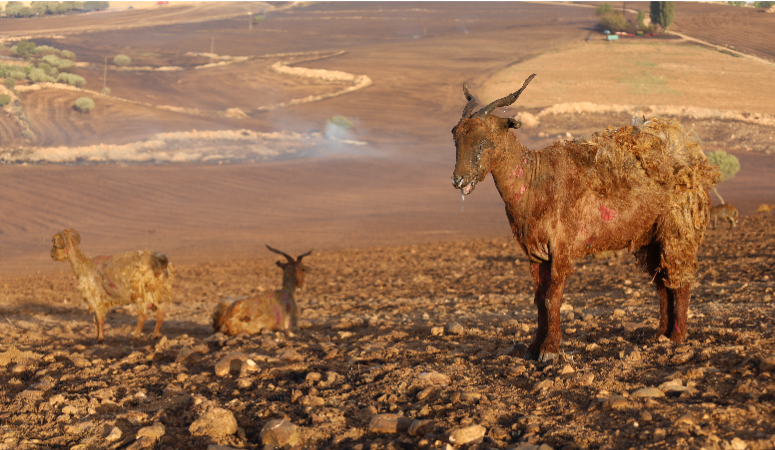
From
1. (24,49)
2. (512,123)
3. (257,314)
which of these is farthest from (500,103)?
(24,49)

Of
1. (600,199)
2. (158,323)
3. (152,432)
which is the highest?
(600,199)

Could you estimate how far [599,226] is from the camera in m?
5.86

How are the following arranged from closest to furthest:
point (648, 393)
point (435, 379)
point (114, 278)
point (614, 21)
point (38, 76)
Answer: point (648, 393)
point (435, 379)
point (114, 278)
point (38, 76)
point (614, 21)

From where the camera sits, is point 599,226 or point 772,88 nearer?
point 599,226

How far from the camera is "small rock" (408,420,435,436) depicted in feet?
15.1

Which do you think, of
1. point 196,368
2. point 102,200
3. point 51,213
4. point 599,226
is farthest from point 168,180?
point 599,226

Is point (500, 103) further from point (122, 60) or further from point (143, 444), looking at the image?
point (122, 60)

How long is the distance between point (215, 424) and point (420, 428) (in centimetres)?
170

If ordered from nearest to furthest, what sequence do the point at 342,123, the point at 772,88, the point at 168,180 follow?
the point at 772,88
the point at 168,180
the point at 342,123

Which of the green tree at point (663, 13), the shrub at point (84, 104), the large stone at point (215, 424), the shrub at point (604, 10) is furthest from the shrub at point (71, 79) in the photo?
the large stone at point (215, 424)

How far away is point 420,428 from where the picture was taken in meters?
4.62

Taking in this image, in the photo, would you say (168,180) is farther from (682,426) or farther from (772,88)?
(682,426)

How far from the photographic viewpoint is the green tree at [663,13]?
2625 centimetres

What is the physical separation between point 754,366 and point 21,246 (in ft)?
82.0
